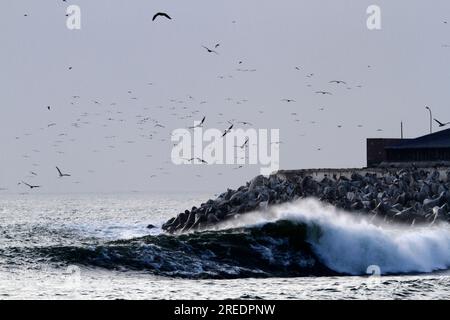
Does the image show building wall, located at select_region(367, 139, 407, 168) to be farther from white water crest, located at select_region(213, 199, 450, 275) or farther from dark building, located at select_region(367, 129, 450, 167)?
white water crest, located at select_region(213, 199, 450, 275)

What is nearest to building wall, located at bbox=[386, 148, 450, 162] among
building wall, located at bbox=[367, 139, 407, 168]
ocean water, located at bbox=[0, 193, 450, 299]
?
building wall, located at bbox=[367, 139, 407, 168]

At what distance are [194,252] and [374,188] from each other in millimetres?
18494

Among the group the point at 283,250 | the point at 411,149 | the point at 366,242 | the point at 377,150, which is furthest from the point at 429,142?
the point at 283,250

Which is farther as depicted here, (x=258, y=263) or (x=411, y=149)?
(x=411, y=149)

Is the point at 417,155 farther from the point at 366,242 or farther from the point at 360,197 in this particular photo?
the point at 366,242

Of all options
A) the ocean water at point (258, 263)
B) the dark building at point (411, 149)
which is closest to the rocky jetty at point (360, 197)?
the ocean water at point (258, 263)

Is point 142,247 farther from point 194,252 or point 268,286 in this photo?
point 268,286

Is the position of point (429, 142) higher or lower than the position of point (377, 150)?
Answer: higher

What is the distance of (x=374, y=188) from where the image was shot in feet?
189

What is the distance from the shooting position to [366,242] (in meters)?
44.1

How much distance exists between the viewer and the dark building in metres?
75.9

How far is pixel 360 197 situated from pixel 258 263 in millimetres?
13753

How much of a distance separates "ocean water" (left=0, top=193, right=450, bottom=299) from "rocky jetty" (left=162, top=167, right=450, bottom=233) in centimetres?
126

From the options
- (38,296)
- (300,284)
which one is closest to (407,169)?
(300,284)
